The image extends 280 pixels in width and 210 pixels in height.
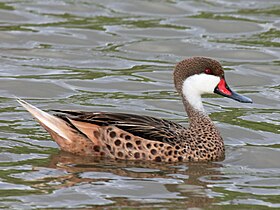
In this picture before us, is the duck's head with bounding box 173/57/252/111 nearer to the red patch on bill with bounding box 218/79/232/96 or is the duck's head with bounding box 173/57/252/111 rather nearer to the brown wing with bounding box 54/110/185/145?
the red patch on bill with bounding box 218/79/232/96

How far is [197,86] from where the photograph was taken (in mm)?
12188

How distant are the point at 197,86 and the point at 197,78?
0.28ft

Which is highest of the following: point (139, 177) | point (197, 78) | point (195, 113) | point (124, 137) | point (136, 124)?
point (197, 78)

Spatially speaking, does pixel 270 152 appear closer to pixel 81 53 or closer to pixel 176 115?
pixel 176 115

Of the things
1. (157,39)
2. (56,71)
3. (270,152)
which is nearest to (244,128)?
(270,152)

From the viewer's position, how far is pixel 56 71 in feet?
51.0

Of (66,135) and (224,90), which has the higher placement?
(224,90)

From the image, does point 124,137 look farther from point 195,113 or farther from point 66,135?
point 195,113

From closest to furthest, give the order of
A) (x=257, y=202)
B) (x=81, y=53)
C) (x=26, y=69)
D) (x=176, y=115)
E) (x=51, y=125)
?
(x=257, y=202), (x=51, y=125), (x=176, y=115), (x=26, y=69), (x=81, y=53)

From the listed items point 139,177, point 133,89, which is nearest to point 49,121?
point 139,177

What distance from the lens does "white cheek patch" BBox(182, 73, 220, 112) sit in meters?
12.2

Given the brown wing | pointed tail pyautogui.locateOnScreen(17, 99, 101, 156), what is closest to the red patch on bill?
the brown wing

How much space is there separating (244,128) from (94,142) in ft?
6.80

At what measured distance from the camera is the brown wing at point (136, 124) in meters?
11.7
